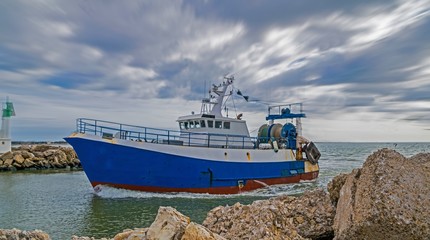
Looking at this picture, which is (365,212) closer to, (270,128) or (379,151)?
(379,151)

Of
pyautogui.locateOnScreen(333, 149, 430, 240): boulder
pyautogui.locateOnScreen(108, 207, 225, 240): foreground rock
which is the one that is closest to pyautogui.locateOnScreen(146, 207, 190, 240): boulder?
pyautogui.locateOnScreen(108, 207, 225, 240): foreground rock

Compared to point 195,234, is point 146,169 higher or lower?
lower

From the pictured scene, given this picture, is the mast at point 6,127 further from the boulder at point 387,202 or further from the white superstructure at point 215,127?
the boulder at point 387,202

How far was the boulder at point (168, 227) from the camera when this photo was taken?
11.3 ft

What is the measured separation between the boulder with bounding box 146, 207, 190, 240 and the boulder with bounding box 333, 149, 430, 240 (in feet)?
5.94

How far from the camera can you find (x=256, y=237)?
154 inches

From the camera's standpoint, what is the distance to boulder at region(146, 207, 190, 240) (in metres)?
3.44

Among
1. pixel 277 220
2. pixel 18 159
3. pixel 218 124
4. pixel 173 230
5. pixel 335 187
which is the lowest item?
pixel 18 159

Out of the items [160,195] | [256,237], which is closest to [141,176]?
[160,195]

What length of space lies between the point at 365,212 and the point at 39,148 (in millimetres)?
41623

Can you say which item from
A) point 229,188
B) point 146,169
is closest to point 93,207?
point 146,169

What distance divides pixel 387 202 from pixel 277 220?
55.8 inches

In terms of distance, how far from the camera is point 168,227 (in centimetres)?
351

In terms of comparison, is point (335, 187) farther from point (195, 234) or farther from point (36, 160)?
point (36, 160)
